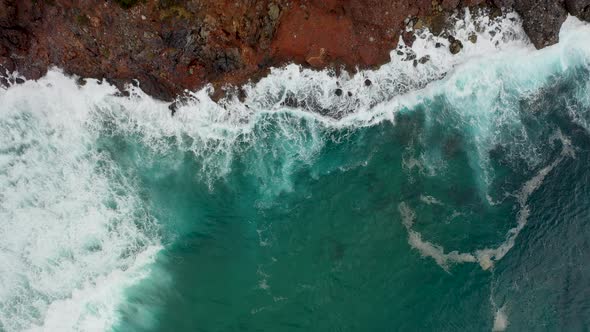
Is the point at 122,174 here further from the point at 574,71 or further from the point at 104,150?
the point at 574,71

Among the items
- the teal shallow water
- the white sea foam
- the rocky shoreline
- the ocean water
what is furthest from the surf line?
the white sea foam

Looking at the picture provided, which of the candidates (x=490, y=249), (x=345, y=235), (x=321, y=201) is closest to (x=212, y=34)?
(x=321, y=201)

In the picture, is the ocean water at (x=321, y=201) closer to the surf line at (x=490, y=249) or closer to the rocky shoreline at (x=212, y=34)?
the surf line at (x=490, y=249)

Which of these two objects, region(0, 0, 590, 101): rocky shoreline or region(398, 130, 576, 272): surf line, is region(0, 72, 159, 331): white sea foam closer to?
region(0, 0, 590, 101): rocky shoreline

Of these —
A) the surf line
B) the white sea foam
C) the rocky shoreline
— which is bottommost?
the surf line

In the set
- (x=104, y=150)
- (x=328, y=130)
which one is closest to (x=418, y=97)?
(x=328, y=130)
